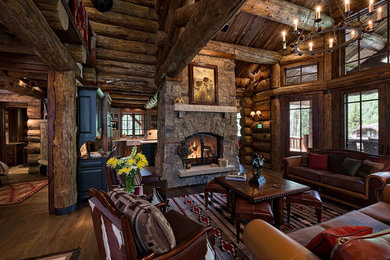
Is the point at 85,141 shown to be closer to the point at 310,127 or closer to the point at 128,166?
the point at 128,166

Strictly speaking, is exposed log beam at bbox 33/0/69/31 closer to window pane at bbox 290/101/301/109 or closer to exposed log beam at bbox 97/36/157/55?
exposed log beam at bbox 97/36/157/55

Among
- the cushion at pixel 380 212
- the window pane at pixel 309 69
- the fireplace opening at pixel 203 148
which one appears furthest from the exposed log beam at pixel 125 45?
the cushion at pixel 380 212

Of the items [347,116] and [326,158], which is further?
[347,116]

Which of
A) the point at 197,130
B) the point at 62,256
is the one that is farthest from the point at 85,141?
the point at 197,130

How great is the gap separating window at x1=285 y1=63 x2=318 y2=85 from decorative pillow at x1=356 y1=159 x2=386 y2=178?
10.7 ft

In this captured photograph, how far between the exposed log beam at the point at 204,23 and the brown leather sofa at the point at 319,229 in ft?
6.51

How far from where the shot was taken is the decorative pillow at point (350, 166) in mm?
3458

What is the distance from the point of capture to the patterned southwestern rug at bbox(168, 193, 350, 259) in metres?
2.09

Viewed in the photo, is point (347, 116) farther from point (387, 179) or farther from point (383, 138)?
point (387, 179)

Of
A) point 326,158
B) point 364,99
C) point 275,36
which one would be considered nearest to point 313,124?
point 364,99

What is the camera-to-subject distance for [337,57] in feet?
15.9

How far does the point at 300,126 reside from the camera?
224 inches

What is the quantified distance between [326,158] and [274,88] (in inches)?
114

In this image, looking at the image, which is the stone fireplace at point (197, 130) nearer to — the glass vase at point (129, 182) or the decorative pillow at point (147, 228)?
the glass vase at point (129, 182)
